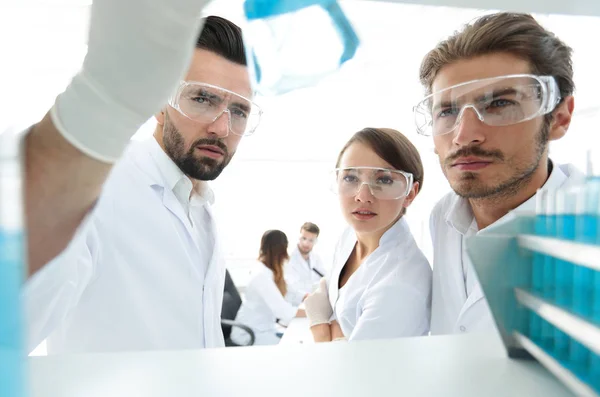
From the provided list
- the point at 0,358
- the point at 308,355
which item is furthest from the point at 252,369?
the point at 0,358

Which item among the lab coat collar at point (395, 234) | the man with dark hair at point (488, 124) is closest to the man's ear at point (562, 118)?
the man with dark hair at point (488, 124)

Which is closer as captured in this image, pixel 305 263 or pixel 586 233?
pixel 586 233

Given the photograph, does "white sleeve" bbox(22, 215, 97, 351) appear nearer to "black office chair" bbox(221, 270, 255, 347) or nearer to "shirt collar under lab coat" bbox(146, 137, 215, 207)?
"shirt collar under lab coat" bbox(146, 137, 215, 207)

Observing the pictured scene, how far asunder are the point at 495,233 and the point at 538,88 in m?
0.85

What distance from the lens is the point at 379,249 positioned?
149cm

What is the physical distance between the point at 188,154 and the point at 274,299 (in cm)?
241

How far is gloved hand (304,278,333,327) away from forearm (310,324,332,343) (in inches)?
0.6

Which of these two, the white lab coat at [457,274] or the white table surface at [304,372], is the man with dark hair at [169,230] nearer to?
the white table surface at [304,372]

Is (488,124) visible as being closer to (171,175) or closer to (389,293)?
(389,293)

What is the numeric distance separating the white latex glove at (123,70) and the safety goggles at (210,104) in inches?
39.1

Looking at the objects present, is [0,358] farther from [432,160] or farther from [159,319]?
[432,160]

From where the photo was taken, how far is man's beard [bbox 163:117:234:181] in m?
1.51

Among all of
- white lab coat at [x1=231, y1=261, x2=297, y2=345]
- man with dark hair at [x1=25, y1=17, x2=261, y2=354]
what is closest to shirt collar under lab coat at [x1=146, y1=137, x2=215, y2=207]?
man with dark hair at [x1=25, y1=17, x2=261, y2=354]

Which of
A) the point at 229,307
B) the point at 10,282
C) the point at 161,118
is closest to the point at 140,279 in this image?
the point at 161,118
